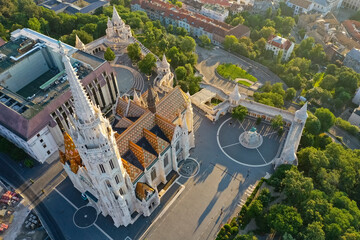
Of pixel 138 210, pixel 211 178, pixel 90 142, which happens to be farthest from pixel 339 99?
pixel 90 142

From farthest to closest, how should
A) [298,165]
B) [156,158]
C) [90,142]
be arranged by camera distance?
[298,165] < [156,158] < [90,142]

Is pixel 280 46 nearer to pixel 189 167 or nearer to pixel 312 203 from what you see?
pixel 189 167

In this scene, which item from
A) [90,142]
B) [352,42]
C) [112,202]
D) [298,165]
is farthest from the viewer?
[352,42]

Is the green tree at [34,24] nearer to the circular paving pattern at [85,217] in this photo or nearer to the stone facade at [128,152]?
the stone facade at [128,152]

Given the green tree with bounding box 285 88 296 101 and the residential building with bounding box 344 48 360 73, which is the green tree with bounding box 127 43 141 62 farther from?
the residential building with bounding box 344 48 360 73

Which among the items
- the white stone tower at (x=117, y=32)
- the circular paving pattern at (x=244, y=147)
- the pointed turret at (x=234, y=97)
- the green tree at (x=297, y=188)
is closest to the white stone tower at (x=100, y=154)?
the circular paving pattern at (x=244, y=147)

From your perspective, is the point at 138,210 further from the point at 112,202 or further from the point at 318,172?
the point at 318,172
